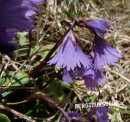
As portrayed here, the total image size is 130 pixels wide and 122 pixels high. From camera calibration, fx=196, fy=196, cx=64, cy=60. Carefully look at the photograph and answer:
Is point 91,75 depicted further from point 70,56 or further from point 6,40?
point 6,40

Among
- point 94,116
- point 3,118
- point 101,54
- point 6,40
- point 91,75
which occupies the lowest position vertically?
point 94,116

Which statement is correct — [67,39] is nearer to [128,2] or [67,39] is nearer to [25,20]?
[25,20]

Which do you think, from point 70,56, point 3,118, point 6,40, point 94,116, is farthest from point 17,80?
point 6,40

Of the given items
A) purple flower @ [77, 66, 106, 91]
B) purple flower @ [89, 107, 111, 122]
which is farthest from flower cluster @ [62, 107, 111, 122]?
purple flower @ [77, 66, 106, 91]

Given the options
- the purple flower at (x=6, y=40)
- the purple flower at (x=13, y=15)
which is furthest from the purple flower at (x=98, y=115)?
the purple flower at (x=13, y=15)

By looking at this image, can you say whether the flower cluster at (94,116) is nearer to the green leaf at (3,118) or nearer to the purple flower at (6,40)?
the green leaf at (3,118)

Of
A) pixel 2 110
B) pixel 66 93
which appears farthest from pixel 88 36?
pixel 2 110
